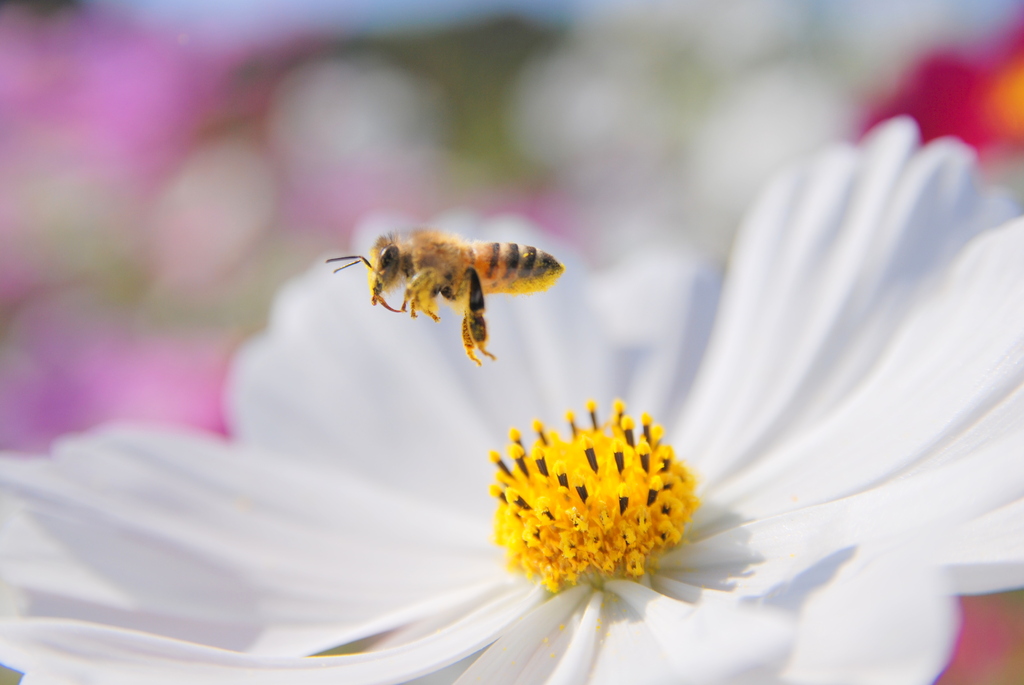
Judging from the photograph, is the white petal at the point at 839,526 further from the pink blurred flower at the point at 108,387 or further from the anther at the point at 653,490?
the pink blurred flower at the point at 108,387

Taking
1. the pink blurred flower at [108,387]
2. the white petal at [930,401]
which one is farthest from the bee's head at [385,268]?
the pink blurred flower at [108,387]

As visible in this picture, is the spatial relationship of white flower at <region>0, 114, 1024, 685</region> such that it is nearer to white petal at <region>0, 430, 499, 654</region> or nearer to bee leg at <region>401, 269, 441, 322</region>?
white petal at <region>0, 430, 499, 654</region>

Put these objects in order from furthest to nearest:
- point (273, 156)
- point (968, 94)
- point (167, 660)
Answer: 1. point (273, 156)
2. point (968, 94)
3. point (167, 660)

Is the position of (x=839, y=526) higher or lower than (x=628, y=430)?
lower

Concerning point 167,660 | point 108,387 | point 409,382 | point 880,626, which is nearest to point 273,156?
point 108,387

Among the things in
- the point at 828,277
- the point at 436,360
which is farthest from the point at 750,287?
the point at 436,360

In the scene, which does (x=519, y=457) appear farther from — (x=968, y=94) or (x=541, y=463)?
(x=968, y=94)

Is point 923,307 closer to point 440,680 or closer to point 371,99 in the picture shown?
point 440,680

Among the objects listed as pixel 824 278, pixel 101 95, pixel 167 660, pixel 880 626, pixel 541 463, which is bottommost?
pixel 880 626
